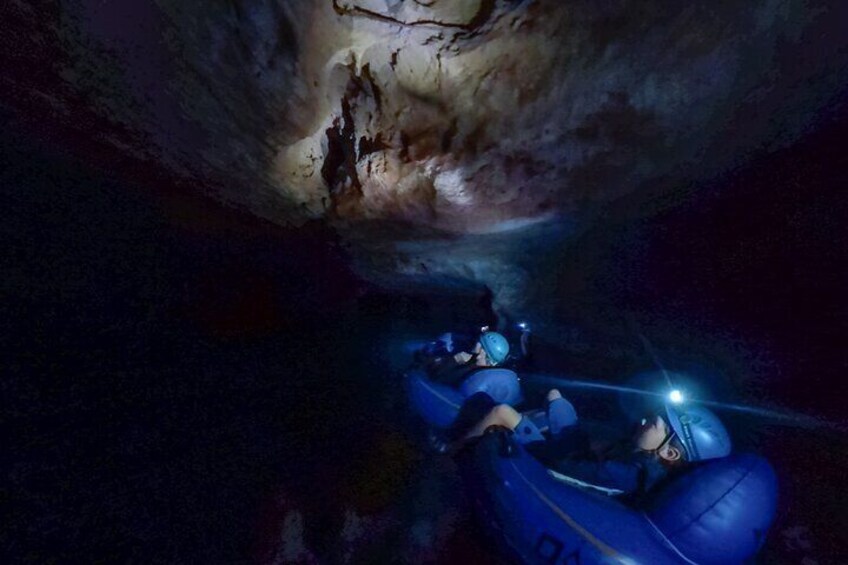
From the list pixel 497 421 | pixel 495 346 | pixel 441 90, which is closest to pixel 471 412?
pixel 497 421

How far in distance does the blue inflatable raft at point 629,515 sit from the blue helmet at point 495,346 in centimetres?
164

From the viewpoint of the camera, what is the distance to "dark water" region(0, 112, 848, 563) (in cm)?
224

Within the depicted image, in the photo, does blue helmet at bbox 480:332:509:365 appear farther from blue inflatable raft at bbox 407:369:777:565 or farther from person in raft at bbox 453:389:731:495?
blue inflatable raft at bbox 407:369:777:565

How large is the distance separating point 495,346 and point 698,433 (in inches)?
89.8

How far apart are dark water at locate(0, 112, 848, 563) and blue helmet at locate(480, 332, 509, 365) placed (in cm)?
67

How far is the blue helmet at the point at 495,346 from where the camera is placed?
5148mm

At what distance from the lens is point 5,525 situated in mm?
2062

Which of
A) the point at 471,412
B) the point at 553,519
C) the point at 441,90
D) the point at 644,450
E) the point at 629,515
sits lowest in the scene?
the point at 629,515

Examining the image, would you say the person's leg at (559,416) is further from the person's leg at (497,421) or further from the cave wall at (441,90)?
the cave wall at (441,90)

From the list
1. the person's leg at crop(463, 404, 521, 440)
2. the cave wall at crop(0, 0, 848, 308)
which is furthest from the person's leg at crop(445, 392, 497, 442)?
the cave wall at crop(0, 0, 848, 308)

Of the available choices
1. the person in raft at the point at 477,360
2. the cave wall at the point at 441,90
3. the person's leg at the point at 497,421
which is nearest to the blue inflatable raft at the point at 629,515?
the person's leg at the point at 497,421

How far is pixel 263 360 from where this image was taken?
4551 mm

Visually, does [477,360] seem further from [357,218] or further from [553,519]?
[357,218]

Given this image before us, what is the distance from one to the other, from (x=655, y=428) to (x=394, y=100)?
11.3 feet
